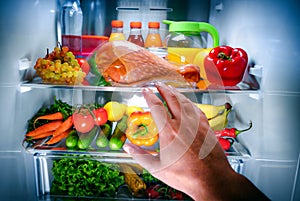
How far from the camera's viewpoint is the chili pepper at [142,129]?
113 centimetres

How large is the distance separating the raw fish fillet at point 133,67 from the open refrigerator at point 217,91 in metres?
0.05

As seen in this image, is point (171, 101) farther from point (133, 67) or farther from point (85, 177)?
point (85, 177)

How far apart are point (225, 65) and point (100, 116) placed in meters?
0.59

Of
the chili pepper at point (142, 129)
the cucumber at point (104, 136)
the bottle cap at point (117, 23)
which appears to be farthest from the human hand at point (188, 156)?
the bottle cap at point (117, 23)

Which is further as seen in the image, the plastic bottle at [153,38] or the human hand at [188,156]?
the plastic bottle at [153,38]

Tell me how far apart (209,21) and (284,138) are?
2.33 ft

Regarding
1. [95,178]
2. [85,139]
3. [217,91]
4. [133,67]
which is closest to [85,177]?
[95,178]

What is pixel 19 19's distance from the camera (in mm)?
1057

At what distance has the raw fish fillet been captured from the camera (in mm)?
954

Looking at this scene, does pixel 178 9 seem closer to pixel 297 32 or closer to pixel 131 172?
pixel 297 32

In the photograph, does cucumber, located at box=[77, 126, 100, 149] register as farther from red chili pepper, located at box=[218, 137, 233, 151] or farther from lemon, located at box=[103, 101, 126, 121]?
red chili pepper, located at box=[218, 137, 233, 151]

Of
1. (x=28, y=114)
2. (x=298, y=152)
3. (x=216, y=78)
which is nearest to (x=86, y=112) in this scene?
(x=28, y=114)

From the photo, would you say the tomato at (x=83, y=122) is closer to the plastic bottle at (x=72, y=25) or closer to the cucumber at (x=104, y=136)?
the cucumber at (x=104, y=136)

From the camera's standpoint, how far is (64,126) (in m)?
1.28
